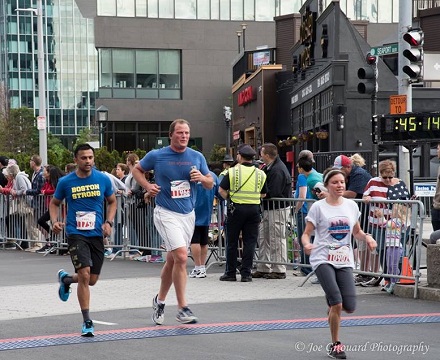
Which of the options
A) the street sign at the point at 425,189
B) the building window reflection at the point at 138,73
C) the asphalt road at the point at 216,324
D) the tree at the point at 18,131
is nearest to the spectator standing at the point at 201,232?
the asphalt road at the point at 216,324

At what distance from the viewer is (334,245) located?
27.0ft

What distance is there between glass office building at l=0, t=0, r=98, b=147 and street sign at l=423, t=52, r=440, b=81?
131634mm

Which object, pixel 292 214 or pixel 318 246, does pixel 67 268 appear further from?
pixel 318 246

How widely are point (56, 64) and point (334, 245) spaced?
15762 cm

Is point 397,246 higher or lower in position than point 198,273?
higher

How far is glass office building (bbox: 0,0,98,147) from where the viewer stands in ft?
505

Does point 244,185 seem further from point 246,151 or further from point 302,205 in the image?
point 302,205

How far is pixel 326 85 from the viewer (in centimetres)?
3912

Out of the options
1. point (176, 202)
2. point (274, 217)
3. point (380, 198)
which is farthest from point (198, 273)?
point (176, 202)

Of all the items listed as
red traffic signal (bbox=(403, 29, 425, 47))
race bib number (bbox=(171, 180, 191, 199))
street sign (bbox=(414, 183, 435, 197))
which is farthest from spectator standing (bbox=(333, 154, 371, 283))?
street sign (bbox=(414, 183, 435, 197))

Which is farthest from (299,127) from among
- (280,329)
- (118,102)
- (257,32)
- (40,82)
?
(280,329)

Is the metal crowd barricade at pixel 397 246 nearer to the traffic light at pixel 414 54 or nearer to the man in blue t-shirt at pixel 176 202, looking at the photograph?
the man in blue t-shirt at pixel 176 202

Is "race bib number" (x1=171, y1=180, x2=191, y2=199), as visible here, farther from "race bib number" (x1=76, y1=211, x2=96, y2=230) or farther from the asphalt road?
the asphalt road

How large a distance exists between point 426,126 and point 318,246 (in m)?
8.17
